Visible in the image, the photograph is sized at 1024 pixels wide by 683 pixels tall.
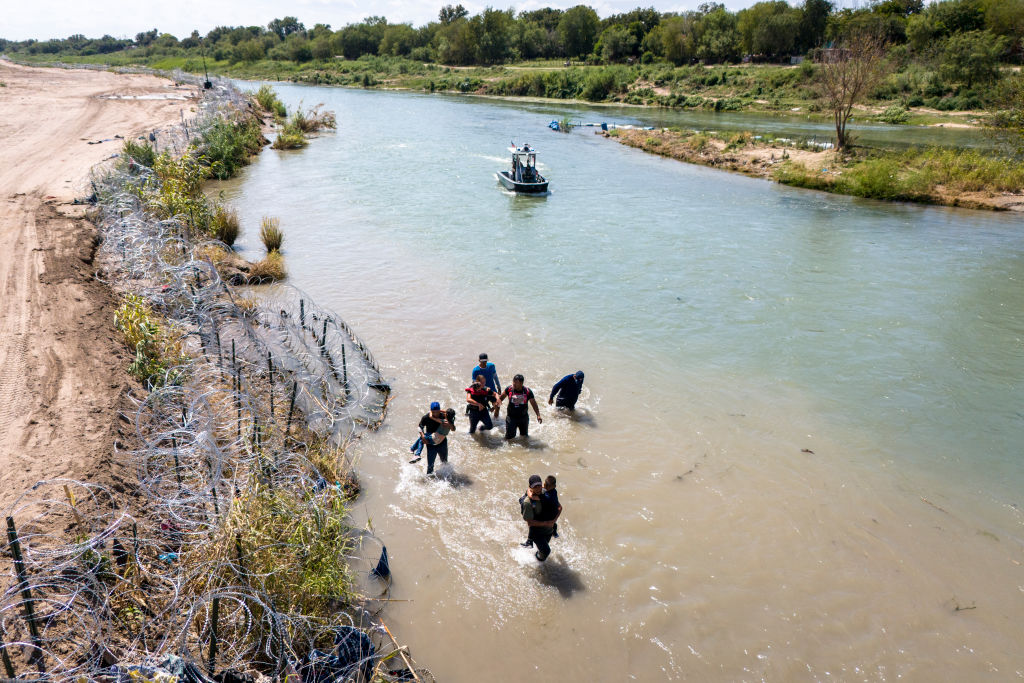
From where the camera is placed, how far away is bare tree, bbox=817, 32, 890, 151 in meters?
36.2

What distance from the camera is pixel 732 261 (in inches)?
866

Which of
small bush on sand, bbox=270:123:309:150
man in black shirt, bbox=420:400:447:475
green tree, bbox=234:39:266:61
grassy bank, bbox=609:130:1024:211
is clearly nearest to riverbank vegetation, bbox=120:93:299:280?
man in black shirt, bbox=420:400:447:475

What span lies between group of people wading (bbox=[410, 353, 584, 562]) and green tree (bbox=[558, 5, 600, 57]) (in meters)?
132

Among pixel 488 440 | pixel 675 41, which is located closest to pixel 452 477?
pixel 488 440

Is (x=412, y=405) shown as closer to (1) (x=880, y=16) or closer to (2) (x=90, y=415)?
(2) (x=90, y=415)

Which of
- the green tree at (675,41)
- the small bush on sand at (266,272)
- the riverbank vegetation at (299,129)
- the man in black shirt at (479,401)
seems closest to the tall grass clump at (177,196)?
the small bush on sand at (266,272)

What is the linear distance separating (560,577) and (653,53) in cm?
11873

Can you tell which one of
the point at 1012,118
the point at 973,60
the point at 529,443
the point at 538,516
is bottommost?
the point at 529,443

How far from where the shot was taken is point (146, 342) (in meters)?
11.1

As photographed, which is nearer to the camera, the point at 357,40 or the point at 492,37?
the point at 492,37

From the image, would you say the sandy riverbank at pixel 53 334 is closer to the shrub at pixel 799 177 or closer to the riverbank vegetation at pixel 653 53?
the shrub at pixel 799 177

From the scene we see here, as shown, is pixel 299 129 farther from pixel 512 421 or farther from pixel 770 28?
pixel 770 28

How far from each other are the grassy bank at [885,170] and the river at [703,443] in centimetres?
467

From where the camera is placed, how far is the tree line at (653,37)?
2778 inches
